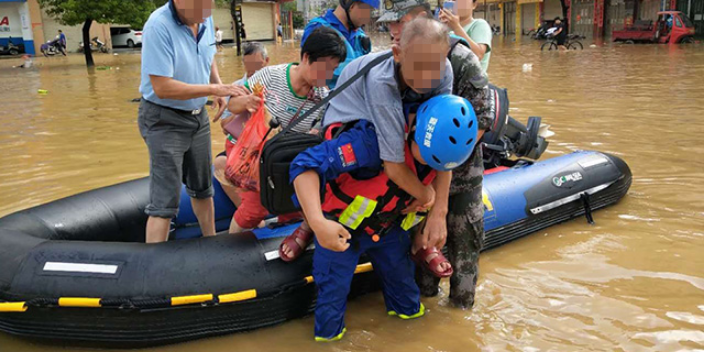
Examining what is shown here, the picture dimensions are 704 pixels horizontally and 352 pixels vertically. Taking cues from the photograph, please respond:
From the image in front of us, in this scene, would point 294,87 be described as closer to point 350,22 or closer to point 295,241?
point 350,22

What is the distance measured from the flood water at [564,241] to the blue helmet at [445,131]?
1074 millimetres

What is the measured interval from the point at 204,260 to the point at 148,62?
3.47 ft

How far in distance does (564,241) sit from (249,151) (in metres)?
2.44

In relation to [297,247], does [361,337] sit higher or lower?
lower

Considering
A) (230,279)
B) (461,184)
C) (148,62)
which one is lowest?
(230,279)

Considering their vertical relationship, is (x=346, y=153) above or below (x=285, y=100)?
below

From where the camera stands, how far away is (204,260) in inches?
121

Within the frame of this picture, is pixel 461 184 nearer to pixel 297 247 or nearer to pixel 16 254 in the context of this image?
pixel 297 247

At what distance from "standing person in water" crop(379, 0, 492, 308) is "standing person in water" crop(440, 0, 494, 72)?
1.65ft

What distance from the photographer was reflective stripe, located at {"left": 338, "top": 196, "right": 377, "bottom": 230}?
8.94ft

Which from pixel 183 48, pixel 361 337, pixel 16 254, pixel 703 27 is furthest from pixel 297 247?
pixel 703 27

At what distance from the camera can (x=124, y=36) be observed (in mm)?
34656

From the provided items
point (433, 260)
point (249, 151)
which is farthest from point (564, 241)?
point (249, 151)

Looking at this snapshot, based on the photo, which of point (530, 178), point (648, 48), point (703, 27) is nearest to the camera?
point (530, 178)
